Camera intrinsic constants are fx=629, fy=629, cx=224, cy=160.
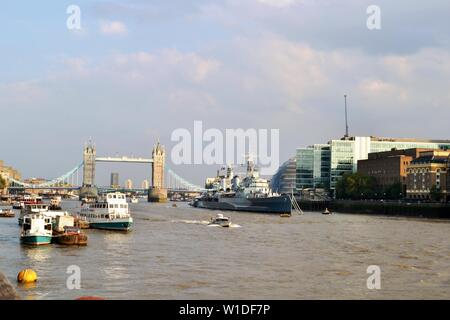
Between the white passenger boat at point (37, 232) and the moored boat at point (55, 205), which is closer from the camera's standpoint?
the white passenger boat at point (37, 232)

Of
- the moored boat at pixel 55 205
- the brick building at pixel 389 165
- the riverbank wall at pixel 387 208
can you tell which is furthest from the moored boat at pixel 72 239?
the brick building at pixel 389 165

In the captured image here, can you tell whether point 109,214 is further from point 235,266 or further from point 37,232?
point 235,266

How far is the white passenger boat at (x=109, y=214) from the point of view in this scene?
60.2 meters

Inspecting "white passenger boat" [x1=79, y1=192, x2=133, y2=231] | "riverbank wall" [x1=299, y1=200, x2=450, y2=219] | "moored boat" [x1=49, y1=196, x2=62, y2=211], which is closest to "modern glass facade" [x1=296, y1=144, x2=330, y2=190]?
"riverbank wall" [x1=299, y1=200, x2=450, y2=219]

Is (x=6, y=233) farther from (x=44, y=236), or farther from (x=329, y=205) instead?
(x=329, y=205)

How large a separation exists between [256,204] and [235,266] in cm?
9186

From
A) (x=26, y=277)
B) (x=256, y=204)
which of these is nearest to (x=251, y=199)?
(x=256, y=204)

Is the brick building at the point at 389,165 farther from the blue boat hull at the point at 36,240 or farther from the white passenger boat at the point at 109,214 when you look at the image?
the blue boat hull at the point at 36,240

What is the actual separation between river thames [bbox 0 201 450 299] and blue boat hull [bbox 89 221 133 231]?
5.98 m

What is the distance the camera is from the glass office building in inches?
6924

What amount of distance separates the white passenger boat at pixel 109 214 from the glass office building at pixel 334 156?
384 ft

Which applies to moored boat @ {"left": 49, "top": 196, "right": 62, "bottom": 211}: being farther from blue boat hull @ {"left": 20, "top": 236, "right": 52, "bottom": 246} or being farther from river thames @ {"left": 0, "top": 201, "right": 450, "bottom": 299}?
blue boat hull @ {"left": 20, "top": 236, "right": 52, "bottom": 246}
